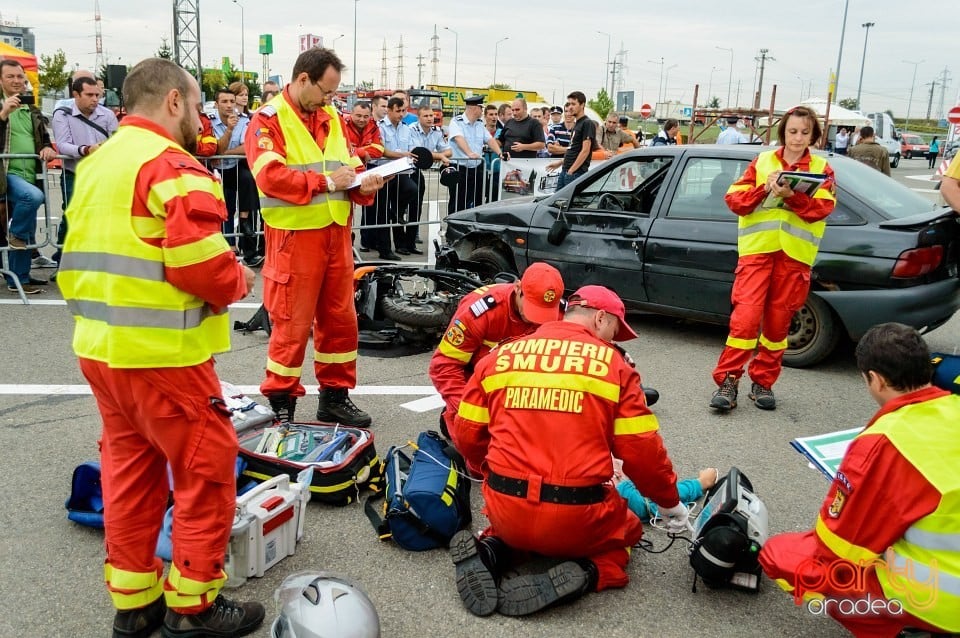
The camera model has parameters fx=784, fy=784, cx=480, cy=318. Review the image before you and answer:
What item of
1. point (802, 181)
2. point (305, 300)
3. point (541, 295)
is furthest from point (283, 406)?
point (802, 181)

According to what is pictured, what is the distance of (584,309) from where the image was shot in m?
3.08

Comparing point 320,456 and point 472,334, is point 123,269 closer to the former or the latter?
point 320,456

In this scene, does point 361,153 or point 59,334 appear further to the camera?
point 361,153

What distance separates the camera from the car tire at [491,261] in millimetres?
7441

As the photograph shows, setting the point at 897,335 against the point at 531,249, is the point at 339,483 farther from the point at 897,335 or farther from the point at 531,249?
the point at 531,249

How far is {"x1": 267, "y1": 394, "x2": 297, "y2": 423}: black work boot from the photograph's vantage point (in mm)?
4410

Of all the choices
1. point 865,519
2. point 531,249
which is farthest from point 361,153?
point 865,519

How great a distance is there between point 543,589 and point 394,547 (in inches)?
32.1

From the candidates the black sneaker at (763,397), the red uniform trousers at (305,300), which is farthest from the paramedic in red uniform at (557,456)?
the black sneaker at (763,397)

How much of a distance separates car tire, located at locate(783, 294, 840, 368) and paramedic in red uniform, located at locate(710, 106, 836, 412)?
2.64ft

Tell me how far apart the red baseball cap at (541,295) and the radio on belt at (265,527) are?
128 cm

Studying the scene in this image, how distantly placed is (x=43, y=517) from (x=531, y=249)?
4632 mm

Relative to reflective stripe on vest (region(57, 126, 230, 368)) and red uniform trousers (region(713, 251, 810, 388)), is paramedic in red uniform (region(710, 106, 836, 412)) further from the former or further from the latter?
reflective stripe on vest (region(57, 126, 230, 368))

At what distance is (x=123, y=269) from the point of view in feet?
8.00
